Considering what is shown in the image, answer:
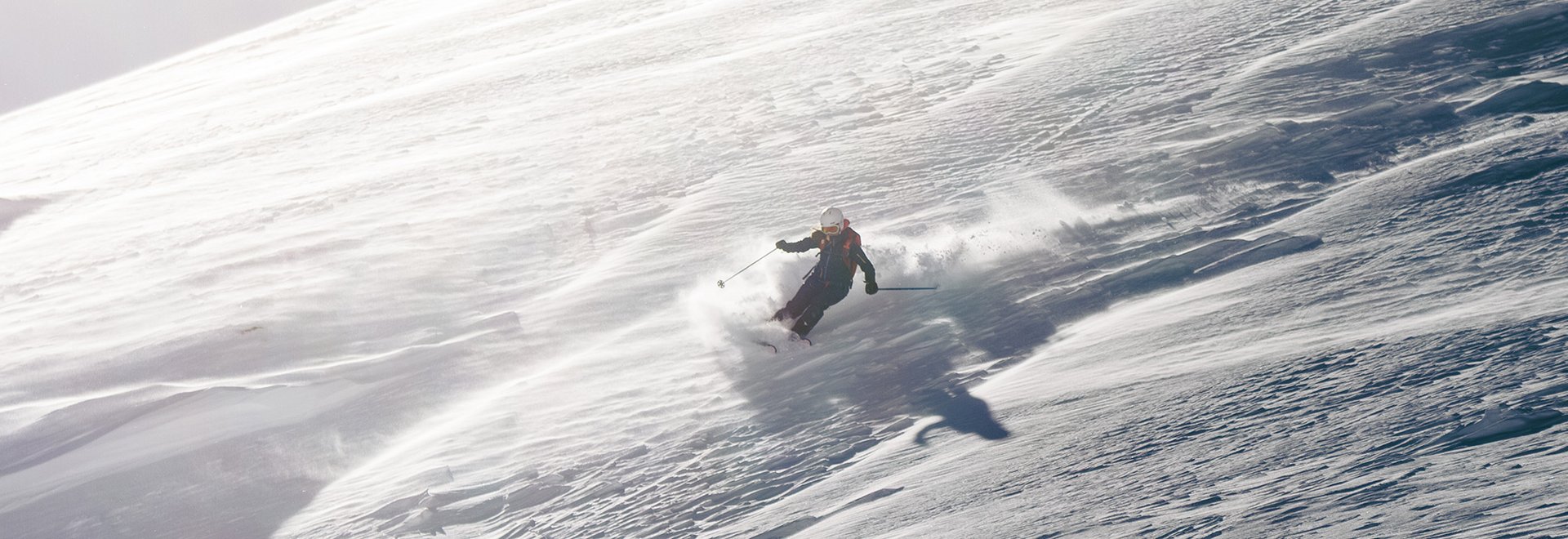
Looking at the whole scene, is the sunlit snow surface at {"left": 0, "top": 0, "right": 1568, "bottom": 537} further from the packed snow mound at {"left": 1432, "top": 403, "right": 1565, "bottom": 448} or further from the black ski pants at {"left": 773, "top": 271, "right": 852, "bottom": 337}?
the black ski pants at {"left": 773, "top": 271, "right": 852, "bottom": 337}

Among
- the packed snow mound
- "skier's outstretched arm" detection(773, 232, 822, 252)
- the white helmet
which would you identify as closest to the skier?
Result: the white helmet

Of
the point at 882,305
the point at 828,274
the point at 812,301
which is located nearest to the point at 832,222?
the point at 828,274

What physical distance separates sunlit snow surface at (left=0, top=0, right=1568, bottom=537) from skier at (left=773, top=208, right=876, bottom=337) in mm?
266

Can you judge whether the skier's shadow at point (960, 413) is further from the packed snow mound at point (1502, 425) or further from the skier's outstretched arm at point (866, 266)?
the packed snow mound at point (1502, 425)

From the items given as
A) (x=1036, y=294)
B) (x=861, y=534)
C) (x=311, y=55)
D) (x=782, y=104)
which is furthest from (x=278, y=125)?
(x=861, y=534)

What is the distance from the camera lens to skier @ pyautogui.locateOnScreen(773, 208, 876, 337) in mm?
7602

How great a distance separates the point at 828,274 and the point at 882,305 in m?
0.60

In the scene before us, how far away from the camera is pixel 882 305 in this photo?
26.4 feet

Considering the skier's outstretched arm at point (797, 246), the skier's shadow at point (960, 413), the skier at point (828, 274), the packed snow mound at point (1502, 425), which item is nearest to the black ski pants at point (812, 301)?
the skier at point (828, 274)

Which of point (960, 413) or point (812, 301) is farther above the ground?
point (812, 301)

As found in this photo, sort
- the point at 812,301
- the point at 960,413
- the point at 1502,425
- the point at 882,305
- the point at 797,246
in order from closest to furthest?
the point at 1502,425 → the point at 960,413 → the point at 812,301 → the point at 797,246 → the point at 882,305

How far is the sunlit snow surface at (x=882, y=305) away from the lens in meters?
5.36

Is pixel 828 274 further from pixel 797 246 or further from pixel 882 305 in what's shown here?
pixel 882 305

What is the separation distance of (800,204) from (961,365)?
4419 millimetres
